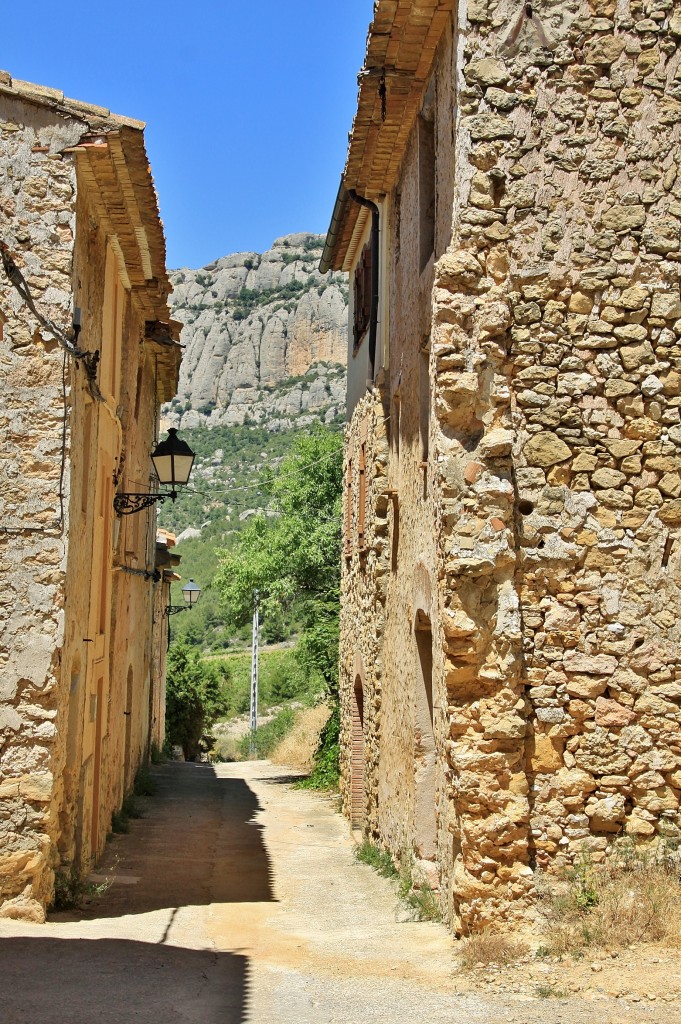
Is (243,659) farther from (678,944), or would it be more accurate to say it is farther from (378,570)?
(678,944)

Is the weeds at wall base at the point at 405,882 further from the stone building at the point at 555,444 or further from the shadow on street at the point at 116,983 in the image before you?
the shadow on street at the point at 116,983

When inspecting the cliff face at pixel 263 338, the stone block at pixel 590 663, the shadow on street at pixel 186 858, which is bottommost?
the shadow on street at pixel 186 858

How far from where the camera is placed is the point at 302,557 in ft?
75.7

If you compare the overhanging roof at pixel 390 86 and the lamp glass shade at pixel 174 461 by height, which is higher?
the overhanging roof at pixel 390 86

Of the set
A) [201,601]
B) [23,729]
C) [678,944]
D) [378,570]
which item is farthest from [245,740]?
[201,601]

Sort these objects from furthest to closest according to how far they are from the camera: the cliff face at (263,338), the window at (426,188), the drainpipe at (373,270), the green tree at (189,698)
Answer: the cliff face at (263,338)
the green tree at (189,698)
the drainpipe at (373,270)
the window at (426,188)

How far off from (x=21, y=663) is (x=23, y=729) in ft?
1.65

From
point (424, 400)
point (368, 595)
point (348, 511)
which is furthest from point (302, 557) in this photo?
point (424, 400)

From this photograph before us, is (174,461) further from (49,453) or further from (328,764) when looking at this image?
(328,764)

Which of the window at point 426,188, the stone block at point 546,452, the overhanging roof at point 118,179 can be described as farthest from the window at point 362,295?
the stone block at point 546,452

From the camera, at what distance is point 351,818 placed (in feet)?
→ 49.2

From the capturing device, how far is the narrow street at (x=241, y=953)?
588 centimetres

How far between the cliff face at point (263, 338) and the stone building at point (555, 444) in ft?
200

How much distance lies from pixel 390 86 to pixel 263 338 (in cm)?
7851
